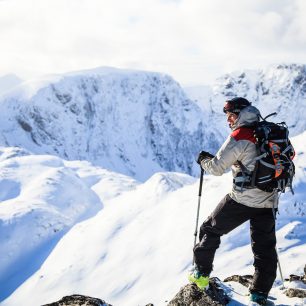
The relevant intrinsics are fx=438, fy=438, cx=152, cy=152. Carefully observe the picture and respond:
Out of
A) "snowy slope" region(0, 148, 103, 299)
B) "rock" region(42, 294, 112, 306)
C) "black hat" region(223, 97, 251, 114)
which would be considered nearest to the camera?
"black hat" region(223, 97, 251, 114)

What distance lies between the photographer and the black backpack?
Result: 4902 millimetres

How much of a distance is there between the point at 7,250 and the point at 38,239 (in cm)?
125

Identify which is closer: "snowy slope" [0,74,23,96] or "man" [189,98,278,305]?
"man" [189,98,278,305]

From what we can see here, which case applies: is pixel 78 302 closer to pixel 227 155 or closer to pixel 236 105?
pixel 227 155

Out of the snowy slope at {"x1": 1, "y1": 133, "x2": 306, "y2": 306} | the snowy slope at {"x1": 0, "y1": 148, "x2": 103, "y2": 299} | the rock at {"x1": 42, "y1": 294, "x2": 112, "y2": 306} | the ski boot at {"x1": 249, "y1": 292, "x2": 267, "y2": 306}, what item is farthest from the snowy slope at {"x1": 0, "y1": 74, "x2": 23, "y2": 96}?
the ski boot at {"x1": 249, "y1": 292, "x2": 267, "y2": 306}

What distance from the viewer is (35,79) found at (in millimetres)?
121500

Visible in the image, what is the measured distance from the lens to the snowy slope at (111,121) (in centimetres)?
10738

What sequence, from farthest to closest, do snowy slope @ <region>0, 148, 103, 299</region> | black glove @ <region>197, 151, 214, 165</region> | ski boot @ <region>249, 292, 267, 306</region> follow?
snowy slope @ <region>0, 148, 103, 299</region> < black glove @ <region>197, 151, 214, 165</region> < ski boot @ <region>249, 292, 267, 306</region>

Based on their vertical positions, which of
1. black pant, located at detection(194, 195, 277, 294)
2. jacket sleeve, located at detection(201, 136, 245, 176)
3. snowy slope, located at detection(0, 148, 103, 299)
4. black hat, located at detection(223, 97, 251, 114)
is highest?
black hat, located at detection(223, 97, 251, 114)

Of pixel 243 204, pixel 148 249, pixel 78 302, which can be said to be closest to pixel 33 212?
pixel 148 249

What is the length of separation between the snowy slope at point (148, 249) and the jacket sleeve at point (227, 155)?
11.7ft

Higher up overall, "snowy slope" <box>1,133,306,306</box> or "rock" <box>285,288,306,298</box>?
"rock" <box>285,288,306,298</box>

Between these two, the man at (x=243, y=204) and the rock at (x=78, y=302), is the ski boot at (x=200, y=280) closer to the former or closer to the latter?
the man at (x=243, y=204)

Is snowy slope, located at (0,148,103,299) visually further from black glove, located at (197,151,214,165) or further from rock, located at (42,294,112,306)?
black glove, located at (197,151,214,165)
